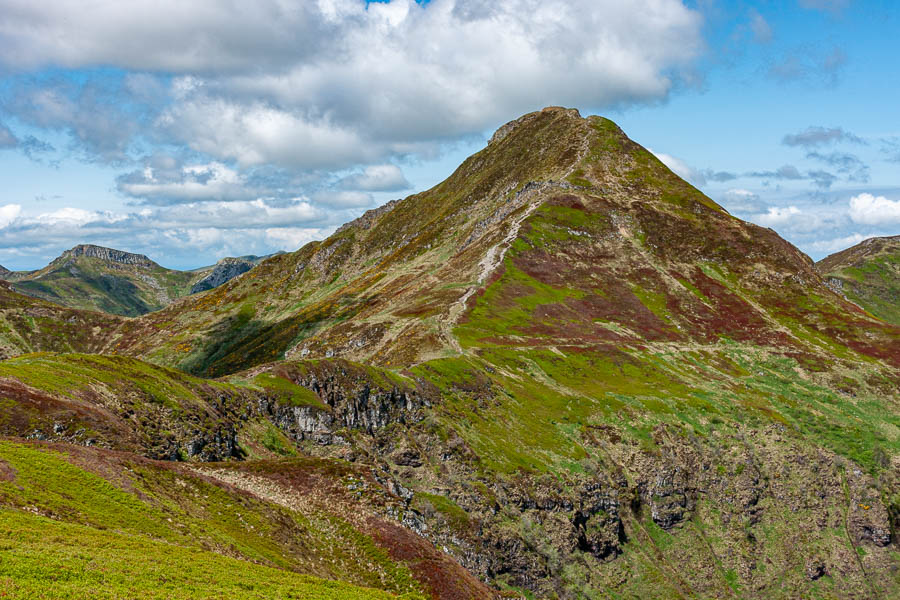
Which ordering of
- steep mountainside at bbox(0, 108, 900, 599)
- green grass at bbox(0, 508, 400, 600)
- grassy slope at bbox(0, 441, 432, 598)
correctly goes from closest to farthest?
1. green grass at bbox(0, 508, 400, 600)
2. grassy slope at bbox(0, 441, 432, 598)
3. steep mountainside at bbox(0, 108, 900, 599)

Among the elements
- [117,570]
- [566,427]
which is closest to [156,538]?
[117,570]

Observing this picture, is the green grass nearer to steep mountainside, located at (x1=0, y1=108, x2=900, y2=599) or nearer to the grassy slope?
the grassy slope

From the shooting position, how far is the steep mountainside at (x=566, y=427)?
5950 cm

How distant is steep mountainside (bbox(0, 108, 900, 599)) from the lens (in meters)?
59.5

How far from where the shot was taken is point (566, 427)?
103812 mm

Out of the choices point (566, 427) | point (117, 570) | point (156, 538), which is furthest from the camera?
point (566, 427)

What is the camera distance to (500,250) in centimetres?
17738

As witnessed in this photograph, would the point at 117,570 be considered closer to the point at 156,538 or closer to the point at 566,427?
the point at 156,538

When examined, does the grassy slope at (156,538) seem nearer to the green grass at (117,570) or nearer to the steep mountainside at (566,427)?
the green grass at (117,570)

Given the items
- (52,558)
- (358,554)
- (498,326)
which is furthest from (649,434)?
(52,558)

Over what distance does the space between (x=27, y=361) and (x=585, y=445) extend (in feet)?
285

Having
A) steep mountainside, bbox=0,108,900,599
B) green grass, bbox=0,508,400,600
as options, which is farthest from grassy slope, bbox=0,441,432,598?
steep mountainside, bbox=0,108,900,599

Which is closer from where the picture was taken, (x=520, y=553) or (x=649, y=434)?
(x=520, y=553)

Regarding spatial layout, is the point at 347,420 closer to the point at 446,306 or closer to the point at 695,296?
the point at 446,306
